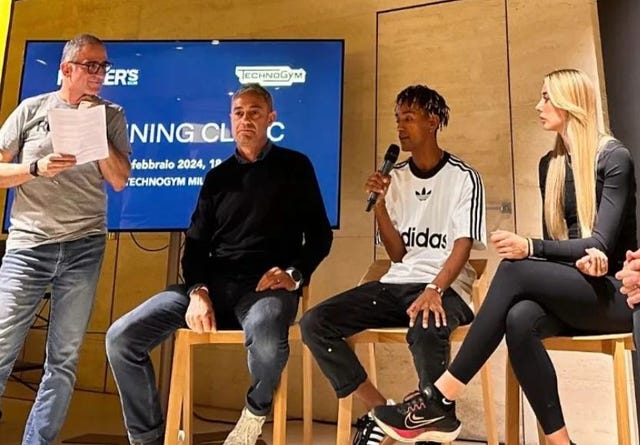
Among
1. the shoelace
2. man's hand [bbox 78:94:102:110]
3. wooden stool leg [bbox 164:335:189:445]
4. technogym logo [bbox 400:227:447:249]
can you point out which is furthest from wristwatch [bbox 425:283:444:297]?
man's hand [bbox 78:94:102:110]

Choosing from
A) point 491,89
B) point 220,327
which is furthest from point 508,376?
point 491,89

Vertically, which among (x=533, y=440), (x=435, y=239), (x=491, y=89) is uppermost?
(x=491, y=89)

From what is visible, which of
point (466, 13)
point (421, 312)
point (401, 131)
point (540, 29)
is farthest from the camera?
point (466, 13)

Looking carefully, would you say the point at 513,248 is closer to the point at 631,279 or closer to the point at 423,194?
the point at 631,279

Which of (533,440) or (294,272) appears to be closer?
(294,272)

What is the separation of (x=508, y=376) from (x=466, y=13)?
1811 mm

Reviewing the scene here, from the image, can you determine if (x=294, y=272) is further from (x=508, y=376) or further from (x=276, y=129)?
(x=276, y=129)

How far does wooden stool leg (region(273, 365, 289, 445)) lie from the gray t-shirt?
789 mm

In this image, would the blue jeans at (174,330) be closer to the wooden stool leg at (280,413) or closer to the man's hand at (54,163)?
the wooden stool leg at (280,413)

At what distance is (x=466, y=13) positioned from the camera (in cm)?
273

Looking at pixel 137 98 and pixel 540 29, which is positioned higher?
pixel 540 29

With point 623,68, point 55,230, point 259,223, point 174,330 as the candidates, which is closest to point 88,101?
point 55,230

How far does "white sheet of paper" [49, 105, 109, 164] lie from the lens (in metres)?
1.67

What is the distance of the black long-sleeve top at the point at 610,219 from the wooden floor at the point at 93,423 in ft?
3.91
